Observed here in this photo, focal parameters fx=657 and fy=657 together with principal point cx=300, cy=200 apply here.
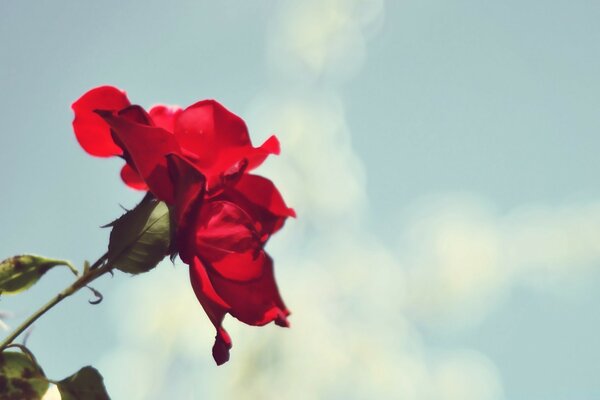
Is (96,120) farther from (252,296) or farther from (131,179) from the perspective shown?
(252,296)

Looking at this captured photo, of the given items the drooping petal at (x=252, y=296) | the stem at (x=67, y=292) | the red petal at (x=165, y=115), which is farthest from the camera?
the red petal at (x=165, y=115)

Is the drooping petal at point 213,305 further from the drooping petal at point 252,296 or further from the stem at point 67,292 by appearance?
the stem at point 67,292

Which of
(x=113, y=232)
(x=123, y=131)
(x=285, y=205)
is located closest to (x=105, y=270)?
(x=113, y=232)

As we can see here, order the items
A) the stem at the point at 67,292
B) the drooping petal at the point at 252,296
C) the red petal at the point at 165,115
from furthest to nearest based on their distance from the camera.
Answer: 1. the red petal at the point at 165,115
2. the drooping petal at the point at 252,296
3. the stem at the point at 67,292

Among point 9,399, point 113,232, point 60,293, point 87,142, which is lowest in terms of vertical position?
point 9,399

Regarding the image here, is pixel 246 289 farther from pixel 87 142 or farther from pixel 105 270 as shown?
pixel 87 142

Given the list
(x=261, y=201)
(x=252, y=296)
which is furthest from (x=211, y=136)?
(x=252, y=296)

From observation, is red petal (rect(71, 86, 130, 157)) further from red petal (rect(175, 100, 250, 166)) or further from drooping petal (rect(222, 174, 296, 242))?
drooping petal (rect(222, 174, 296, 242))

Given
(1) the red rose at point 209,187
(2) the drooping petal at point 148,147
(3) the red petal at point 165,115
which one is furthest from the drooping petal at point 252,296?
A: (3) the red petal at point 165,115
